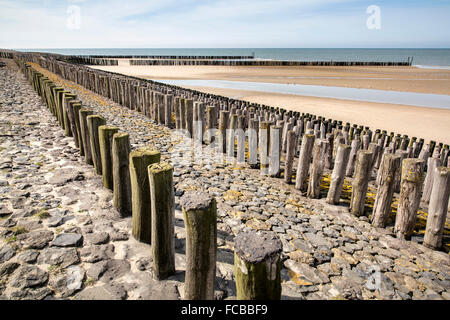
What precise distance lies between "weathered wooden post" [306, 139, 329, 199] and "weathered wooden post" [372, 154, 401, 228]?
A: 923 mm

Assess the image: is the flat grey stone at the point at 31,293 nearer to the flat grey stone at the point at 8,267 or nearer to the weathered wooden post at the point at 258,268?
the flat grey stone at the point at 8,267

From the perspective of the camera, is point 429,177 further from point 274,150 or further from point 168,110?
point 168,110

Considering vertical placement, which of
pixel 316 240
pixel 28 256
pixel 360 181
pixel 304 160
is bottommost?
pixel 316 240

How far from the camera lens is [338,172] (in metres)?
4.31

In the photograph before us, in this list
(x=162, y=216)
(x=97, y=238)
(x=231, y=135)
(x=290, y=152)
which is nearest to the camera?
(x=162, y=216)

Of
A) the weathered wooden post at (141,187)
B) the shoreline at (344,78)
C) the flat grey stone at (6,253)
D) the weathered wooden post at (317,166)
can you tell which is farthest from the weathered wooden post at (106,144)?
the shoreline at (344,78)

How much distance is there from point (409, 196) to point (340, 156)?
3.49 feet

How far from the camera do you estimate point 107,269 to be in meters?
2.75

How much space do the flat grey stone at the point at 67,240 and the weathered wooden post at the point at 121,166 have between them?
65 cm

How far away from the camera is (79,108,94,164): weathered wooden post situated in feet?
15.9

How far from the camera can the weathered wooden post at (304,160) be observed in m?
4.72

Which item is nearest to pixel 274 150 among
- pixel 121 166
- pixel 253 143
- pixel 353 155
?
pixel 253 143

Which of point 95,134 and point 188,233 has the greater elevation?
point 95,134
